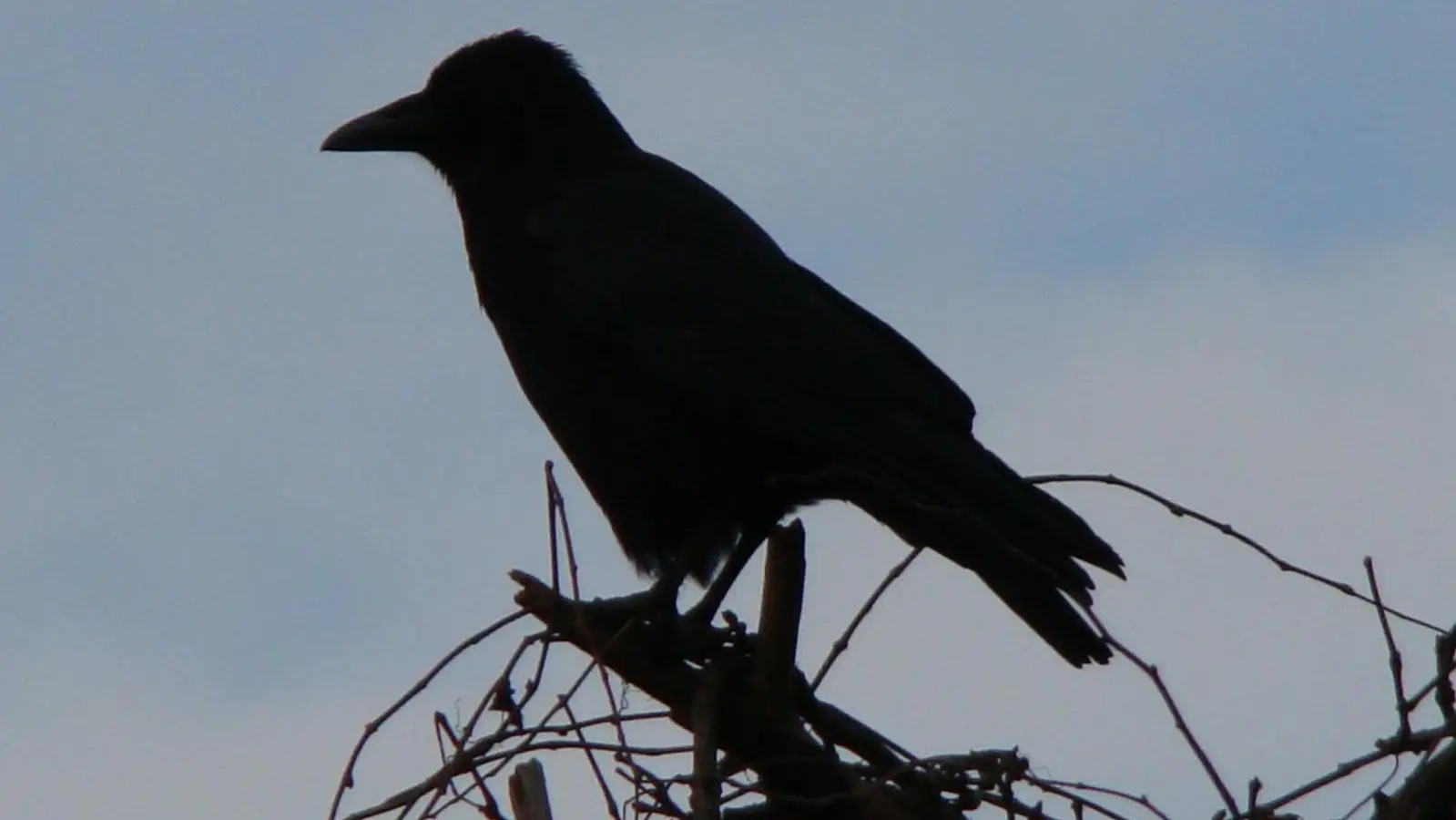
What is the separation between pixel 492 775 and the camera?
10.6ft

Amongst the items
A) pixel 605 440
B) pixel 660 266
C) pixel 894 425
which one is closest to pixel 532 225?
pixel 660 266

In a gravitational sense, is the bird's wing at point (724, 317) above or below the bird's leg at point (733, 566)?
above

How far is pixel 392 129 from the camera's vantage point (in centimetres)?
619

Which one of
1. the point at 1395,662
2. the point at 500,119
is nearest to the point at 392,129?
the point at 500,119

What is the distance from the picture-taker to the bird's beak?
6156 mm

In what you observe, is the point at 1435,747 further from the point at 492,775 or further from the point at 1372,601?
the point at 492,775

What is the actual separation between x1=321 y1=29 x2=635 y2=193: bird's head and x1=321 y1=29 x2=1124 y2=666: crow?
3 centimetres

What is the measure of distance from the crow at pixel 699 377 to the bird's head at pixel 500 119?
31mm

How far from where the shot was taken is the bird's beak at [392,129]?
616 cm

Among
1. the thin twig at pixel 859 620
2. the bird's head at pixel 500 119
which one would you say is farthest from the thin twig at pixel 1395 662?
the bird's head at pixel 500 119

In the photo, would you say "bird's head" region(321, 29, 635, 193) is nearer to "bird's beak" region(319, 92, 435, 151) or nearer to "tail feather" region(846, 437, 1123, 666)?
"bird's beak" region(319, 92, 435, 151)

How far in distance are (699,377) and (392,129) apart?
1551 mm

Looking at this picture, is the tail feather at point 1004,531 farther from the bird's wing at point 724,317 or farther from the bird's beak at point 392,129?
the bird's beak at point 392,129

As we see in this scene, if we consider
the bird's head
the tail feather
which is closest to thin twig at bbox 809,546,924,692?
the tail feather
